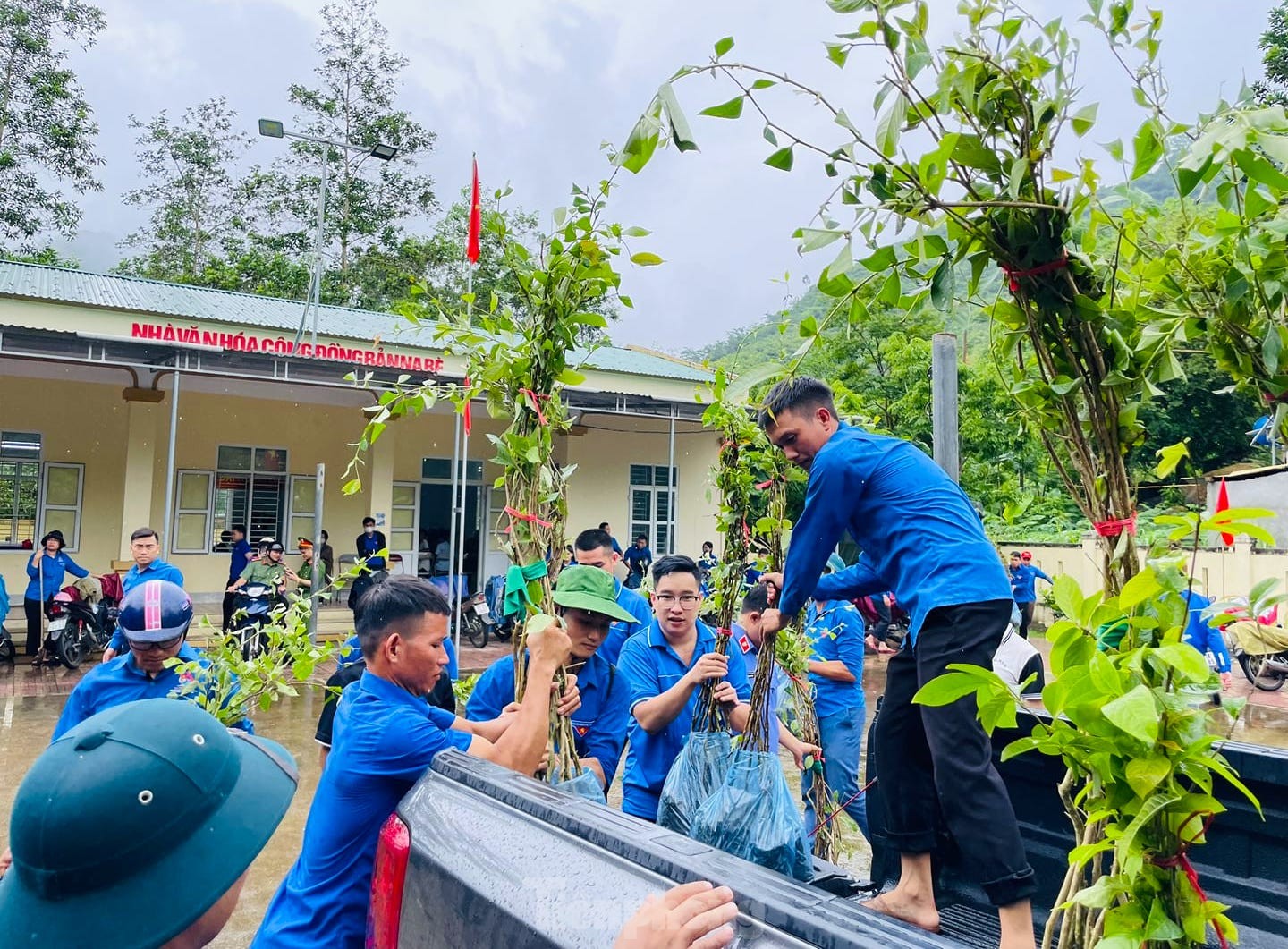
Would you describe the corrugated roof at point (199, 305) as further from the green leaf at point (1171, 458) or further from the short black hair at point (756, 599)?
the green leaf at point (1171, 458)

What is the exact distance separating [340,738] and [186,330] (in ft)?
35.2

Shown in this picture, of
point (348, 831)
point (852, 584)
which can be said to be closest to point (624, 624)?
point (852, 584)

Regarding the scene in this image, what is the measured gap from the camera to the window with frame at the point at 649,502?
17047 millimetres

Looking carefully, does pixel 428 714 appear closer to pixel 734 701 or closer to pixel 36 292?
pixel 734 701

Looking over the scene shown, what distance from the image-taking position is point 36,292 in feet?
37.9

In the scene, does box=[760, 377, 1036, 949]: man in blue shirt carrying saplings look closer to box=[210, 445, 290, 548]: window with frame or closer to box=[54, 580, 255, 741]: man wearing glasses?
box=[54, 580, 255, 741]: man wearing glasses

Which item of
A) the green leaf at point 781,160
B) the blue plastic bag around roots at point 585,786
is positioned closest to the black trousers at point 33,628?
the blue plastic bag around roots at point 585,786

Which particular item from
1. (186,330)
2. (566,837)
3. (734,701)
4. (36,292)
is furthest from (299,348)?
(566,837)

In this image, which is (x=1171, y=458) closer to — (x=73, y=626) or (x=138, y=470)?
(x=73, y=626)

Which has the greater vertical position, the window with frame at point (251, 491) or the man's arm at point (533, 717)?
the window with frame at point (251, 491)

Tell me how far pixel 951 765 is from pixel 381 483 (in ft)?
44.1

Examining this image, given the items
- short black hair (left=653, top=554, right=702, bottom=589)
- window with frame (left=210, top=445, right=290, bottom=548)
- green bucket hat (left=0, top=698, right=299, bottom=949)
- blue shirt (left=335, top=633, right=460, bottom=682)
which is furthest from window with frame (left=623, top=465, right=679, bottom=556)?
green bucket hat (left=0, top=698, right=299, bottom=949)

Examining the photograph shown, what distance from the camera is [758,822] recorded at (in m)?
2.12

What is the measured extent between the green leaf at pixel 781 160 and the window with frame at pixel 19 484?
13.9 meters
